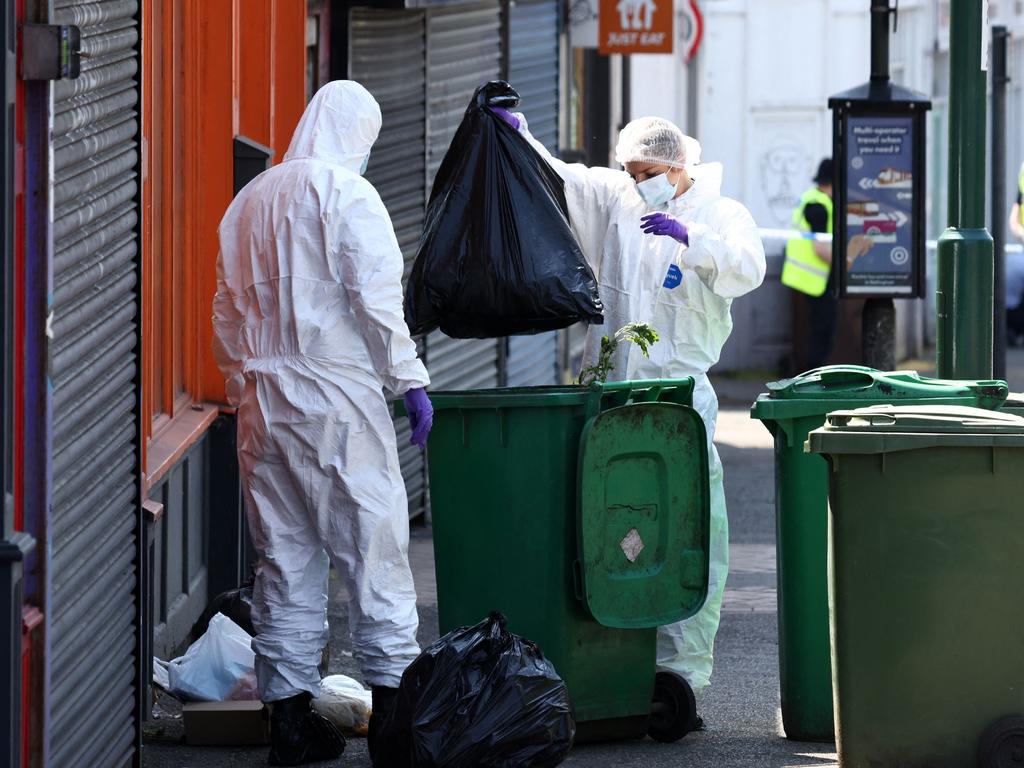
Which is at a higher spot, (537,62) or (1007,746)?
(537,62)

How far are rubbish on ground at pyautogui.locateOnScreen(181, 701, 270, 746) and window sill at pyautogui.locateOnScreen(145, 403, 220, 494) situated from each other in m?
0.66

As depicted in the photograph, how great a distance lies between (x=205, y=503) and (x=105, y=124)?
8.25ft

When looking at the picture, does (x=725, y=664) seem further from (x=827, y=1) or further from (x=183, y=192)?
(x=827, y=1)

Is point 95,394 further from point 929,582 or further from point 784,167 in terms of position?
point 784,167

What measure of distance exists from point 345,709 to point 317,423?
0.97 meters

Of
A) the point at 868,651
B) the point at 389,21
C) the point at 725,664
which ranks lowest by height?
the point at 725,664

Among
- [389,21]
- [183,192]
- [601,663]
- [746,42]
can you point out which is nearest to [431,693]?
[601,663]

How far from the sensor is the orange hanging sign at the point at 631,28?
47.6 feet

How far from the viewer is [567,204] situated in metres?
6.21

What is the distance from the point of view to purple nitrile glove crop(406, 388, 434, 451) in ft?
17.3

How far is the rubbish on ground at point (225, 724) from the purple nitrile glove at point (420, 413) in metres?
0.92

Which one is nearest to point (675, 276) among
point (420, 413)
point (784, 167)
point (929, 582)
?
point (420, 413)

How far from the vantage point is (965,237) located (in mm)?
6805

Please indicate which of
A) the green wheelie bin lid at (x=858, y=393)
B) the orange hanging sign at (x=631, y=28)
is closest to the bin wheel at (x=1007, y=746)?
the green wheelie bin lid at (x=858, y=393)
